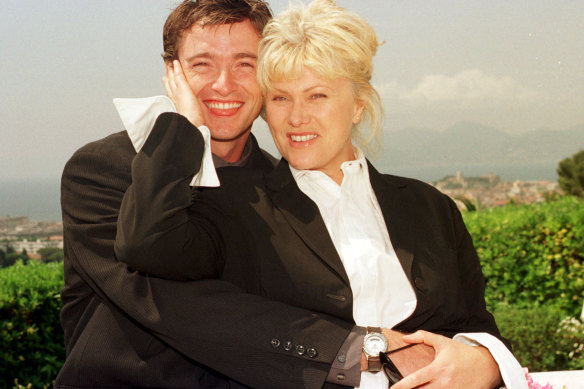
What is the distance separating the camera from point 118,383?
2260 millimetres

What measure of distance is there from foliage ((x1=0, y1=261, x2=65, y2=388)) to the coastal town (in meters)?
0.96

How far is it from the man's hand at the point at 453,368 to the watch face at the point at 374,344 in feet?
0.36

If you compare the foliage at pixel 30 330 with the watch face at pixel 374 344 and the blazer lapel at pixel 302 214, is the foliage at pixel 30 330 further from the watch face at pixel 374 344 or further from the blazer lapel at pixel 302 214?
the watch face at pixel 374 344

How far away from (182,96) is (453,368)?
1387 mm

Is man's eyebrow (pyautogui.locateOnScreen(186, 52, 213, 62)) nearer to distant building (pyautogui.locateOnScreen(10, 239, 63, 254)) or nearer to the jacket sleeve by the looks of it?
the jacket sleeve

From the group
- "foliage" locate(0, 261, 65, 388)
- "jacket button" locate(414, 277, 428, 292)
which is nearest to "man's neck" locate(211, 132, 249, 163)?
"jacket button" locate(414, 277, 428, 292)

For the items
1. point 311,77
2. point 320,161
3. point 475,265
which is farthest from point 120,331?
point 475,265

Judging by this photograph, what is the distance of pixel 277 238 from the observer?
2363 millimetres

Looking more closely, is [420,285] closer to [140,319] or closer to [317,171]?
[317,171]

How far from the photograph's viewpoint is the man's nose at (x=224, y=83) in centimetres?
293

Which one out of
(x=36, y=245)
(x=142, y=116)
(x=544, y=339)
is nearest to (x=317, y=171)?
(x=142, y=116)

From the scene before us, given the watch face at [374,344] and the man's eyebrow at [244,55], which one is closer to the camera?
the watch face at [374,344]

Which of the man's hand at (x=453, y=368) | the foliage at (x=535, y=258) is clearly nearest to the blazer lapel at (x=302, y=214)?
the man's hand at (x=453, y=368)

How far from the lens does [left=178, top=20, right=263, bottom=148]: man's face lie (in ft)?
9.62
